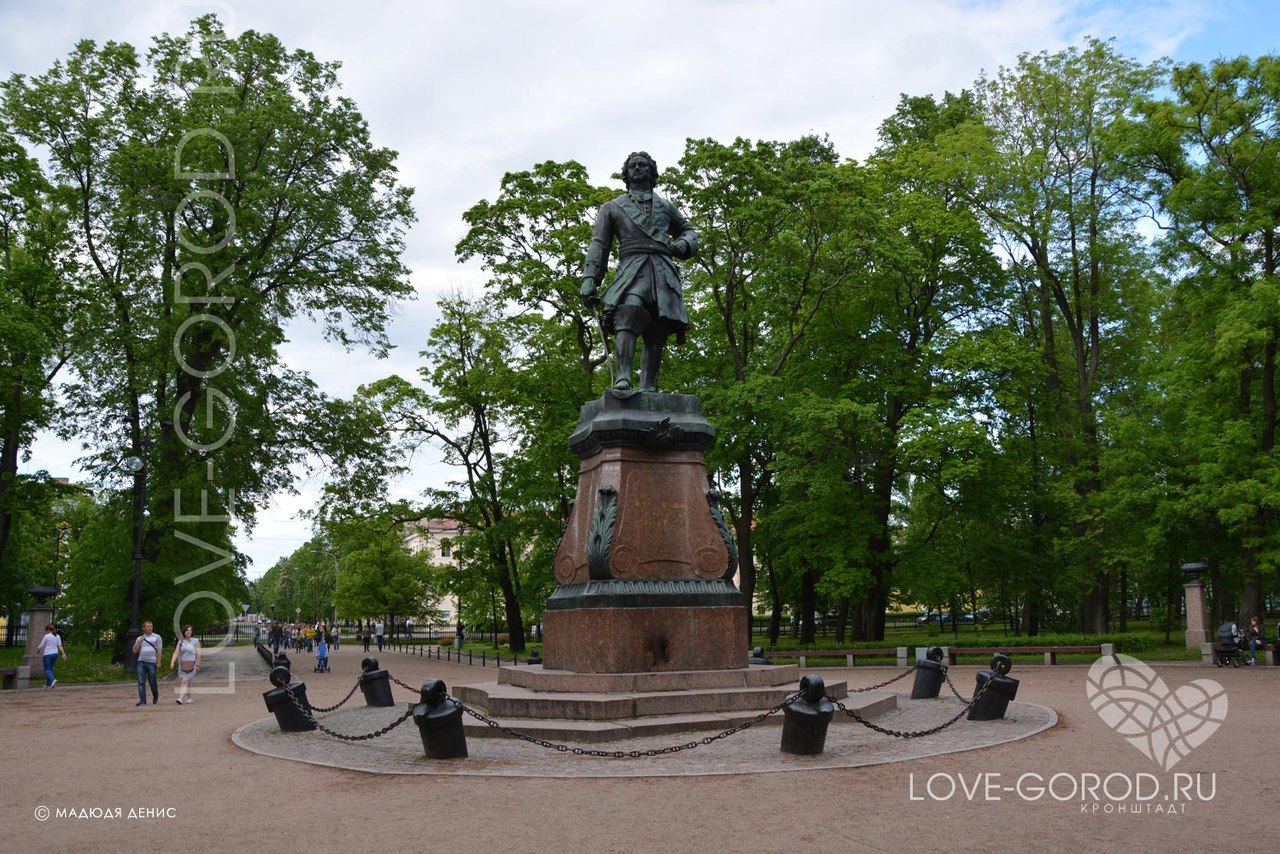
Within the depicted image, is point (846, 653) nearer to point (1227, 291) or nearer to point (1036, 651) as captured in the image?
point (1036, 651)

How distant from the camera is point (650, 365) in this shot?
12617 millimetres

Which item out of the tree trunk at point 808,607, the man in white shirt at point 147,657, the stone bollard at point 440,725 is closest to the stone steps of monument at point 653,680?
the stone bollard at point 440,725

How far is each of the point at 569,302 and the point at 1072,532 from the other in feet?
57.9

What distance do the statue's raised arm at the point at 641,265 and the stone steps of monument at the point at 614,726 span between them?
4232 millimetres

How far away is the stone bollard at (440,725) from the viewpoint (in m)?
8.60

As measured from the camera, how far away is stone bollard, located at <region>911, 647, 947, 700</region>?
1362cm

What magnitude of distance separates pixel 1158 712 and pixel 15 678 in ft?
74.6

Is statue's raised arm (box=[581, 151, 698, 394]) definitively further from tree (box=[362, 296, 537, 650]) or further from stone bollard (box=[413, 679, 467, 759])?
tree (box=[362, 296, 537, 650])

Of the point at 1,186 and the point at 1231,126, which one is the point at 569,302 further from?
the point at 1231,126

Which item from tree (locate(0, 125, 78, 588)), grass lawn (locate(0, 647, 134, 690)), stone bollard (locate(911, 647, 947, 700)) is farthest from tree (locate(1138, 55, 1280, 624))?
tree (locate(0, 125, 78, 588))

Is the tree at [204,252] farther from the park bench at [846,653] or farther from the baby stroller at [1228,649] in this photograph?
the baby stroller at [1228,649]

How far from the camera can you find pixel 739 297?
29578 millimetres

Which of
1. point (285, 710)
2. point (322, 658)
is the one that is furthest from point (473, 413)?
point (285, 710)

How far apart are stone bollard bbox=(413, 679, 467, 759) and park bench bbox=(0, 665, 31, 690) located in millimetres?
17717
